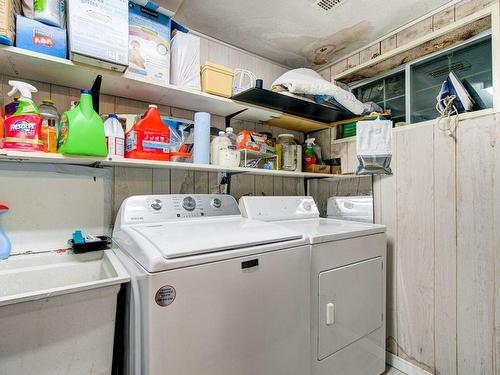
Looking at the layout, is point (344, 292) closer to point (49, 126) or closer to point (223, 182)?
point (223, 182)

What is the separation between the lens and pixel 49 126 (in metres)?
1.29

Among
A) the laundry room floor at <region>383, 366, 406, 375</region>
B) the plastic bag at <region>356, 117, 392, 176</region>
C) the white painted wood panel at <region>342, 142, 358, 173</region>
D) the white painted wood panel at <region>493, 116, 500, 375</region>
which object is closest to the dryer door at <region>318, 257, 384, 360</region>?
the laundry room floor at <region>383, 366, 406, 375</region>

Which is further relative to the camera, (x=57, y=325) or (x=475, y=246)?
(x=475, y=246)

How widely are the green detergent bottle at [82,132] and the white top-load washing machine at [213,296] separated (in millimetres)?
333

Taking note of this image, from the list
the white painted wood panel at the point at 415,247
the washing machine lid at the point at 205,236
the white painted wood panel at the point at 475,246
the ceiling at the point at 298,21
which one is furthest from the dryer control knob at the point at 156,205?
the white painted wood panel at the point at 475,246

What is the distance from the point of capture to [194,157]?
5.49 ft

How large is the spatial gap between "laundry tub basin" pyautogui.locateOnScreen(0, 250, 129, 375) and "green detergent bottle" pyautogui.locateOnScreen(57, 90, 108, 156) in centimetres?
53

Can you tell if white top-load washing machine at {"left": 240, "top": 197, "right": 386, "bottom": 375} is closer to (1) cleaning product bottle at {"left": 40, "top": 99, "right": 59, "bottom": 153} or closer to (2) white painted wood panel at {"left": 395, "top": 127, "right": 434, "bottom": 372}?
(2) white painted wood panel at {"left": 395, "top": 127, "right": 434, "bottom": 372}

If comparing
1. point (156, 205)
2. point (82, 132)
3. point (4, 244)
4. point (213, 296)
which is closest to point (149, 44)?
point (82, 132)

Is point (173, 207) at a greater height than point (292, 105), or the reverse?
point (292, 105)

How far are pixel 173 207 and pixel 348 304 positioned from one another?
1.14m

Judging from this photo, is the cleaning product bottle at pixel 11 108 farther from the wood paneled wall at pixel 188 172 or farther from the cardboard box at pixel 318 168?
the cardboard box at pixel 318 168

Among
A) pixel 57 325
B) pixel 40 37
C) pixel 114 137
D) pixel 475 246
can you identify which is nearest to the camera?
pixel 57 325

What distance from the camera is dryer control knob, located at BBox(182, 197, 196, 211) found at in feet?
5.26
